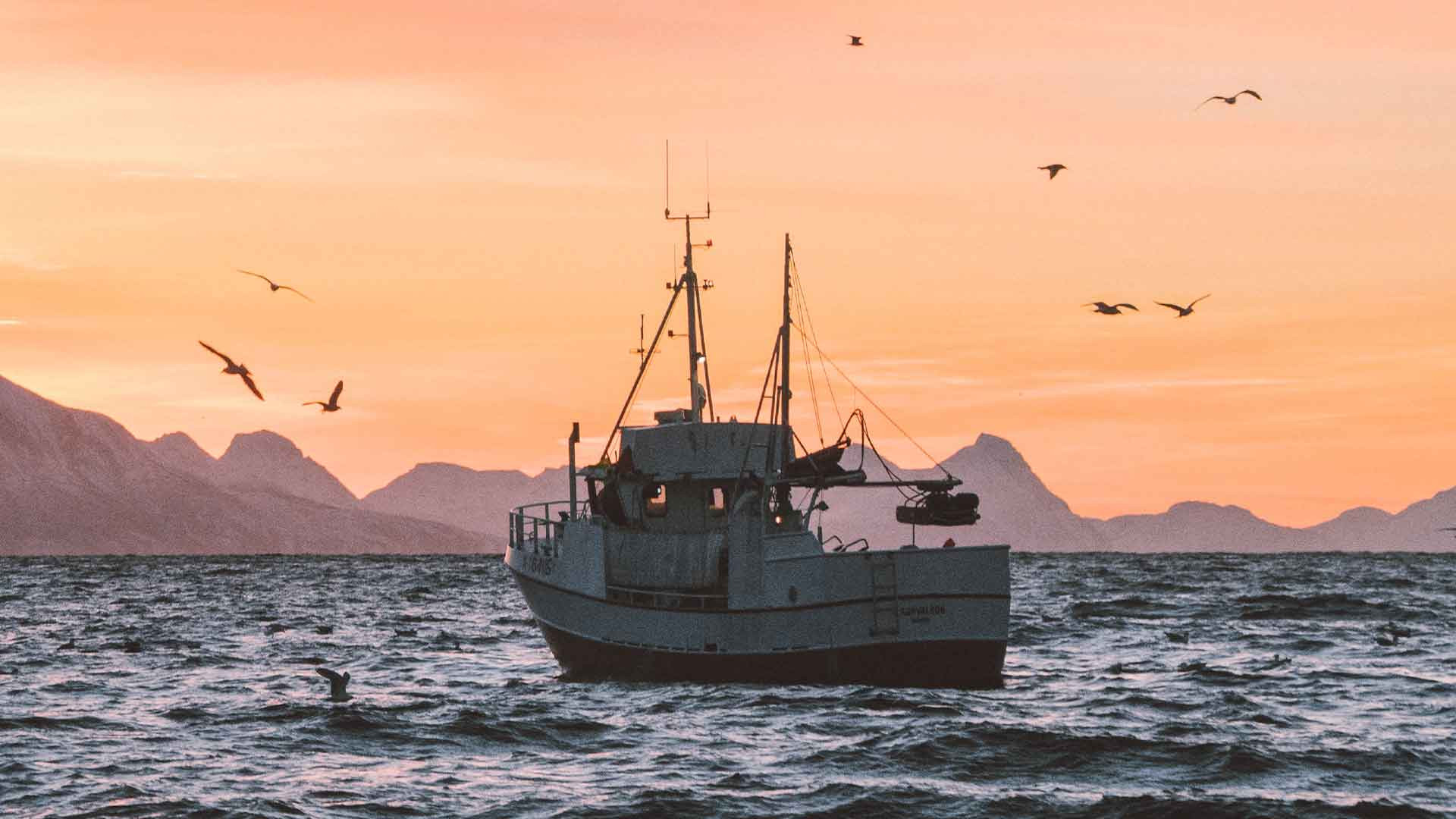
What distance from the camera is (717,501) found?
1535 inches

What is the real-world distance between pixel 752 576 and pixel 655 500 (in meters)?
4.35

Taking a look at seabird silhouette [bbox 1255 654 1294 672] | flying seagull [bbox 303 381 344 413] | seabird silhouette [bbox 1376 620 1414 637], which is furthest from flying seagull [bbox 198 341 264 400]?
seabird silhouette [bbox 1376 620 1414 637]

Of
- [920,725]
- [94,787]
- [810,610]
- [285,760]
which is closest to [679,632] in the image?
[810,610]

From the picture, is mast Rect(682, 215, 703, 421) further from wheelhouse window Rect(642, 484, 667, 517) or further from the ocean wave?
the ocean wave

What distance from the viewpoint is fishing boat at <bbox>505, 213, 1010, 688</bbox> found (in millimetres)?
34656

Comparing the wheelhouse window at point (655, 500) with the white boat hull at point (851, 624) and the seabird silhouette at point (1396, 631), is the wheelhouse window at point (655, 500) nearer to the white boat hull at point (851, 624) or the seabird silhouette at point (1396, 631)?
the white boat hull at point (851, 624)

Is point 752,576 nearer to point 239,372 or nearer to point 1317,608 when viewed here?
point 239,372

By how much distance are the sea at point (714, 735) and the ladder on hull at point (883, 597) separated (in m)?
1.29

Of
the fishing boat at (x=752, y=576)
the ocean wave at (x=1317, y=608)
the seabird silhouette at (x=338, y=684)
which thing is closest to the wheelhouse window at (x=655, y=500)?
the fishing boat at (x=752, y=576)

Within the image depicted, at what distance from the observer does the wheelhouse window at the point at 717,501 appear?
126ft

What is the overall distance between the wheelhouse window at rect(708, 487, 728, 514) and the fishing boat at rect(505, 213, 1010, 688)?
0.16 ft

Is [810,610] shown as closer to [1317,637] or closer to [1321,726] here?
[1321,726]

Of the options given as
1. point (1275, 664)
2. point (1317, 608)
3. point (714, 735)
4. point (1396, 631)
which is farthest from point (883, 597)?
point (1317, 608)

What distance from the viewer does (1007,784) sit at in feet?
80.9
